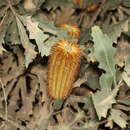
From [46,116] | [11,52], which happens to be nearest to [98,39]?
[46,116]

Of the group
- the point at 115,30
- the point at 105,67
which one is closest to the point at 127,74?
the point at 105,67

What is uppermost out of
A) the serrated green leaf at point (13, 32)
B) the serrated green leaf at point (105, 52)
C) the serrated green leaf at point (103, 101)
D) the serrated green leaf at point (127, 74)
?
the serrated green leaf at point (13, 32)

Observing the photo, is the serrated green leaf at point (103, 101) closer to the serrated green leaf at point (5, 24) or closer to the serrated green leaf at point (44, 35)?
the serrated green leaf at point (44, 35)

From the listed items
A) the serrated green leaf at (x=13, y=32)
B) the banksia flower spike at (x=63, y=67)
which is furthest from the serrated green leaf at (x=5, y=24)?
the banksia flower spike at (x=63, y=67)

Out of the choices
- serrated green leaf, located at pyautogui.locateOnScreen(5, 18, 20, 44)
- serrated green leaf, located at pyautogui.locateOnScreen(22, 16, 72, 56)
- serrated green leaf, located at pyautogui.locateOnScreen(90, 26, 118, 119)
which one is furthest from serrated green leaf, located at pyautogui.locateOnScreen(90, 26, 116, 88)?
serrated green leaf, located at pyautogui.locateOnScreen(5, 18, 20, 44)

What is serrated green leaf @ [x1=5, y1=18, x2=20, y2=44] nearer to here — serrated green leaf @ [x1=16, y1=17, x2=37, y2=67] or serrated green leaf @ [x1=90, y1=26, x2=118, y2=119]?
serrated green leaf @ [x1=16, y1=17, x2=37, y2=67]

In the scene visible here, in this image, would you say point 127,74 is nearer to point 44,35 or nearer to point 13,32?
point 44,35
